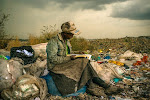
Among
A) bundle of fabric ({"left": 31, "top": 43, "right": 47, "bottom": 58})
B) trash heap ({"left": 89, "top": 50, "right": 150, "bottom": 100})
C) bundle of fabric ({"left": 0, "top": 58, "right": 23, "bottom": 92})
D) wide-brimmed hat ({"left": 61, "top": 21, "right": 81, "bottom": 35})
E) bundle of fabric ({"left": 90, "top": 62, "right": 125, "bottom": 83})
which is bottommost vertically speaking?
trash heap ({"left": 89, "top": 50, "right": 150, "bottom": 100})

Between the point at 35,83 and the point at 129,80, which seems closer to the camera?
the point at 35,83

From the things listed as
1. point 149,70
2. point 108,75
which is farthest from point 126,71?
point 108,75

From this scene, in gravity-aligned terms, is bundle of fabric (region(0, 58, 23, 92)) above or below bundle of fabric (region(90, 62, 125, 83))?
above

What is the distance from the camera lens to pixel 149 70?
489 centimetres

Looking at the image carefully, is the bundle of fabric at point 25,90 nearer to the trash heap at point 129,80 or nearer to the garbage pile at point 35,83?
the garbage pile at point 35,83

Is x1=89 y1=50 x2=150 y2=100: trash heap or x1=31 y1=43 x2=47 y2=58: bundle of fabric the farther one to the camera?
x1=31 y1=43 x2=47 y2=58: bundle of fabric

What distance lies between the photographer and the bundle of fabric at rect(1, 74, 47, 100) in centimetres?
250

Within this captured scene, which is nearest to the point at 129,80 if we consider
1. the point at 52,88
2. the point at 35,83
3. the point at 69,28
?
the point at 52,88

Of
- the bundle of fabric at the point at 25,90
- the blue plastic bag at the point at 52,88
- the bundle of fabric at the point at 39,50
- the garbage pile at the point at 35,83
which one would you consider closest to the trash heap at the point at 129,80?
the garbage pile at the point at 35,83

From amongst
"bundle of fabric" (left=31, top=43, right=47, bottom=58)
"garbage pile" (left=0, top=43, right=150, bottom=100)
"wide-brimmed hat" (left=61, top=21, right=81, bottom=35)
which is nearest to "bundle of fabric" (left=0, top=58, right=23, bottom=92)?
"garbage pile" (left=0, top=43, right=150, bottom=100)

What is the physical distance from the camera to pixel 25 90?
2541mm

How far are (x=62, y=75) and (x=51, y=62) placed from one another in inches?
15.2

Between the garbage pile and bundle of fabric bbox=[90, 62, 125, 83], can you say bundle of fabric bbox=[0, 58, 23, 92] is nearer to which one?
the garbage pile

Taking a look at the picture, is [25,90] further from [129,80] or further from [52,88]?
[129,80]
